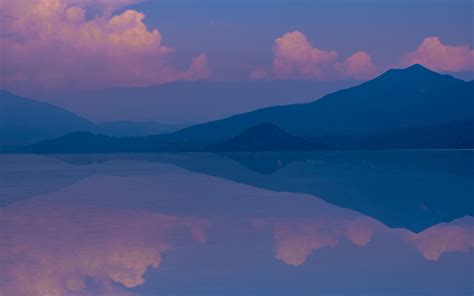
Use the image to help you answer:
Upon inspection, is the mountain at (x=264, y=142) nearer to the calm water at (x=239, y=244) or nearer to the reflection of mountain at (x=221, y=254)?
the calm water at (x=239, y=244)

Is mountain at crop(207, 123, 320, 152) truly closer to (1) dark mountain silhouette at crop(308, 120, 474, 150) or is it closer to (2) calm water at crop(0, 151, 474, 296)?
(1) dark mountain silhouette at crop(308, 120, 474, 150)

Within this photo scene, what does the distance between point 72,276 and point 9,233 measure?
6.01 meters

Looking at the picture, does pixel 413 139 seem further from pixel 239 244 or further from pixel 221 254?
pixel 221 254

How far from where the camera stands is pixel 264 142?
166500 mm

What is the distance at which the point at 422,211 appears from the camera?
2256 centimetres

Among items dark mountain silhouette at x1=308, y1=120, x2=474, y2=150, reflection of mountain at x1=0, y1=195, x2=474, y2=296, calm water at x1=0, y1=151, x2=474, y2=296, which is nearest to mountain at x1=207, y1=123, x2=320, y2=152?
dark mountain silhouette at x1=308, y1=120, x2=474, y2=150

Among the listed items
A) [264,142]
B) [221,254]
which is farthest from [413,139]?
[221,254]

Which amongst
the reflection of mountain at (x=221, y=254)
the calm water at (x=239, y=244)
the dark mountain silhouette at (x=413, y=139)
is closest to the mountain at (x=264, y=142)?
the dark mountain silhouette at (x=413, y=139)

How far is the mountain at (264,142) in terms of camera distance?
164125mm

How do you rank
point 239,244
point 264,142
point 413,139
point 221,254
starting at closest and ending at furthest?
point 221,254
point 239,244
point 264,142
point 413,139

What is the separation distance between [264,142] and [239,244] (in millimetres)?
150857

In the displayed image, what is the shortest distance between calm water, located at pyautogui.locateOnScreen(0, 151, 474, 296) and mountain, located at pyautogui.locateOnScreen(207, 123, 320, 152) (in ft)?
443

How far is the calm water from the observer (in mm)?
11852

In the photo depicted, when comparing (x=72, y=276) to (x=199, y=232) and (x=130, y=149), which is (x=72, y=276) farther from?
(x=130, y=149)
